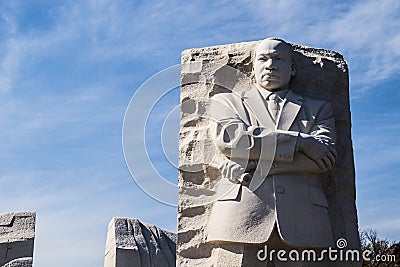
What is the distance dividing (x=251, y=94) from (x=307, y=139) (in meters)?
0.62

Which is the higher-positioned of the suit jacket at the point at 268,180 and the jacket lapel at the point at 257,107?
the jacket lapel at the point at 257,107

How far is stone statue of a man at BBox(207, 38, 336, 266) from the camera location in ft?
14.7

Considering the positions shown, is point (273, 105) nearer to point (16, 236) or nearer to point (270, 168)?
point (270, 168)

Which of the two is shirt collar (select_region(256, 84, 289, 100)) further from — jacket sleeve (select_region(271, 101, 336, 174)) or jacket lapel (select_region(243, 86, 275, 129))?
jacket sleeve (select_region(271, 101, 336, 174))

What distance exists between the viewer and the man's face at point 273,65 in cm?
500

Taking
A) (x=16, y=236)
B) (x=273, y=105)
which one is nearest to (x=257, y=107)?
(x=273, y=105)

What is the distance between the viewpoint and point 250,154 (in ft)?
15.2

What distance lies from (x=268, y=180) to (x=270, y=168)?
9 cm

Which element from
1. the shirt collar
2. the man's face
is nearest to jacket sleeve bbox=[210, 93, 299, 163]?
the shirt collar

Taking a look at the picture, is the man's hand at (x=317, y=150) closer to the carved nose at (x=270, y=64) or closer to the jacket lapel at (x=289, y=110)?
the jacket lapel at (x=289, y=110)

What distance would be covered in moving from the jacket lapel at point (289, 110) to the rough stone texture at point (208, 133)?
24 cm

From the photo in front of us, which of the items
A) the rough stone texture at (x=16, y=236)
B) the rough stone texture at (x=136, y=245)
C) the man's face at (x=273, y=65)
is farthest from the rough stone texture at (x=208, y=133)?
the rough stone texture at (x=136, y=245)

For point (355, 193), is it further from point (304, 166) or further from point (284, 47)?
point (284, 47)

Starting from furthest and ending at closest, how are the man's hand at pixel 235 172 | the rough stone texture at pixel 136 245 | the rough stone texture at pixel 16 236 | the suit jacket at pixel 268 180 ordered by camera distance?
the rough stone texture at pixel 136 245 → the rough stone texture at pixel 16 236 → the man's hand at pixel 235 172 → the suit jacket at pixel 268 180
